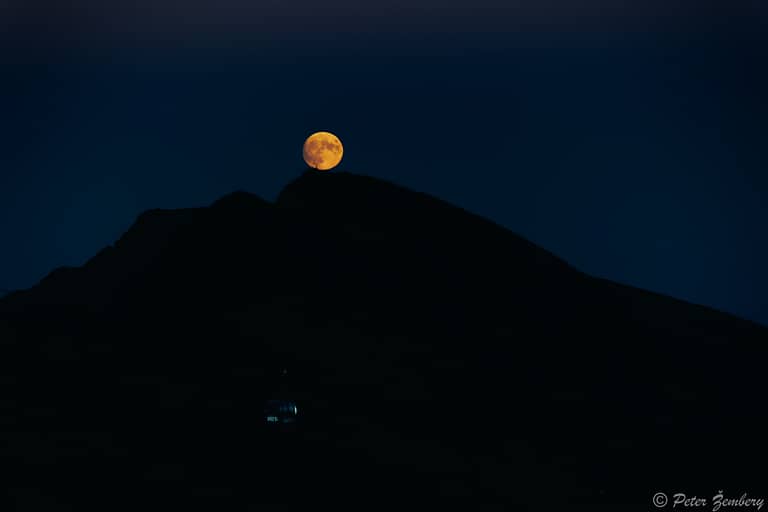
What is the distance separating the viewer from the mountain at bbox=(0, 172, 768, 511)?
127ft

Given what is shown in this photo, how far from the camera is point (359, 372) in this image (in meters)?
53.2

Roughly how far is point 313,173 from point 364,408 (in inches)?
1921

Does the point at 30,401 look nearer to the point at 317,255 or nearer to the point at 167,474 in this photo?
the point at 167,474

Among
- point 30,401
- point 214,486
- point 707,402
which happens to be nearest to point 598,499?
point 214,486

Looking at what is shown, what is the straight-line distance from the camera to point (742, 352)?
73562 mm
